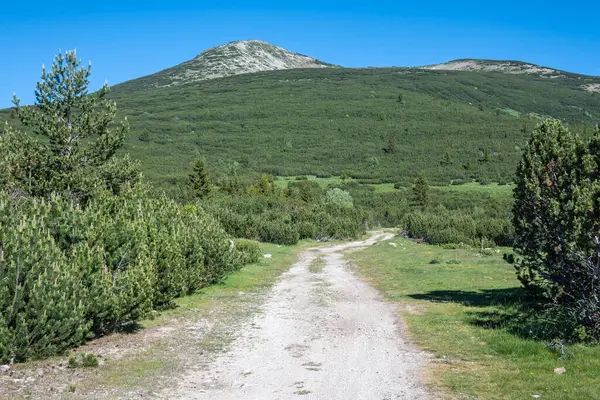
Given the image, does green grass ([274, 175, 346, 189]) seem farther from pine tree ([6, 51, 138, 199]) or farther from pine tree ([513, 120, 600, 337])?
pine tree ([513, 120, 600, 337])

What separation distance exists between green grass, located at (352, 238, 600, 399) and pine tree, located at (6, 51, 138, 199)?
49.7 feet

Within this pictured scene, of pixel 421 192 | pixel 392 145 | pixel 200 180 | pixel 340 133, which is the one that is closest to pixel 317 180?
pixel 421 192

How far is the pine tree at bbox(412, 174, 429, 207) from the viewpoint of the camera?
3332 inches

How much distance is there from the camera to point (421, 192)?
85.1 meters

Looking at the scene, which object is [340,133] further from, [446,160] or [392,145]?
[446,160]

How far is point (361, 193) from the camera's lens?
329 ft

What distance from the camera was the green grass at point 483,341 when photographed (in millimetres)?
9359

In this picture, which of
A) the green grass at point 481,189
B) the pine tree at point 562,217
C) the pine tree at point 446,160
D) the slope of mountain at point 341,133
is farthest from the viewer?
the pine tree at point 446,160

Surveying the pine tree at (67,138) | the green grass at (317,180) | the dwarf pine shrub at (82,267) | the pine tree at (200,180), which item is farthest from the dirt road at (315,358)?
the green grass at (317,180)

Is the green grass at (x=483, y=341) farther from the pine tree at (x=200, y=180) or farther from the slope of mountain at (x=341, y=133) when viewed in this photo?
the slope of mountain at (x=341, y=133)

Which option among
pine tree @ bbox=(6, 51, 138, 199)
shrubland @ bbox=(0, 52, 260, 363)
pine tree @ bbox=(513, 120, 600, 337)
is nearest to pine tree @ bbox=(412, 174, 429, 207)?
shrubland @ bbox=(0, 52, 260, 363)

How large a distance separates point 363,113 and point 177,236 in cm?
16066

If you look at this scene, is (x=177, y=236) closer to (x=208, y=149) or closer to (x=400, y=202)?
(x=400, y=202)

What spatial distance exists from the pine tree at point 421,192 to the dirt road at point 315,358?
67365 mm
